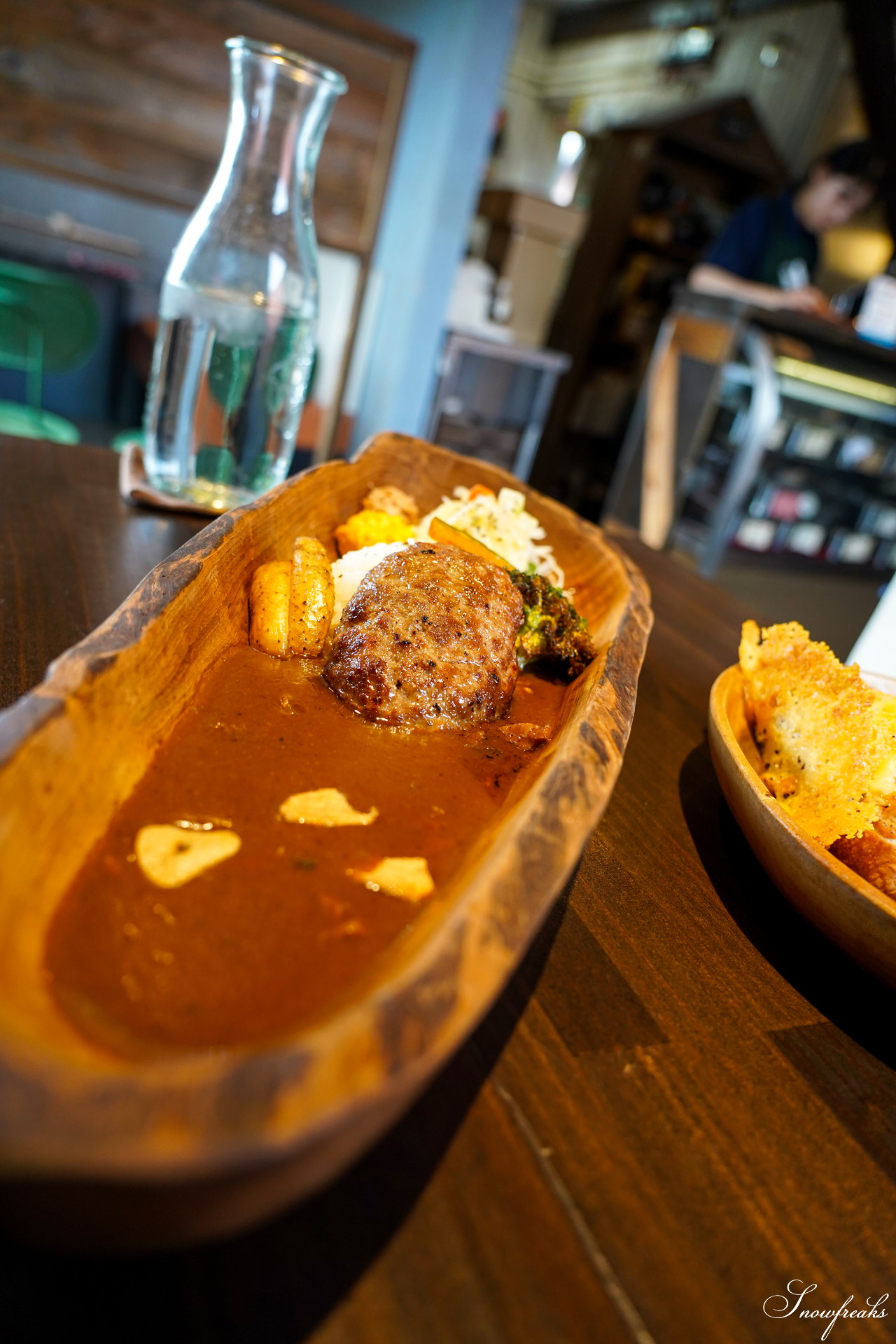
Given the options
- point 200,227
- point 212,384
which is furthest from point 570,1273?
point 200,227

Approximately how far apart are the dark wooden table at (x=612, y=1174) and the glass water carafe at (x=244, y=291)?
810 millimetres

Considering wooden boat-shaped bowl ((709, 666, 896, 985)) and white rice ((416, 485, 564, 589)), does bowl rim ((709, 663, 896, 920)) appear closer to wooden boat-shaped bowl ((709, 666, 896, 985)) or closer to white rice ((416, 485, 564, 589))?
wooden boat-shaped bowl ((709, 666, 896, 985))

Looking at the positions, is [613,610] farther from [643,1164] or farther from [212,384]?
[212,384]

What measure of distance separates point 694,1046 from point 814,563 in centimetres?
579

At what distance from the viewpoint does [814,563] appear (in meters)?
5.86

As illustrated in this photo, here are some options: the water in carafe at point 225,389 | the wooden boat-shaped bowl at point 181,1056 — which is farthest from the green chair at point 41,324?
the wooden boat-shaped bowl at point 181,1056

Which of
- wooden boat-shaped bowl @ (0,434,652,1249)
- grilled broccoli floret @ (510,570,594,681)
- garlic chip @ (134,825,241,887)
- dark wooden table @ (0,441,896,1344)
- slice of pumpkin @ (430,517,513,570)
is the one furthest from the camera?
slice of pumpkin @ (430,517,513,570)

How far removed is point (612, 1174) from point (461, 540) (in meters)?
1.02

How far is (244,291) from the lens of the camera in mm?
1623

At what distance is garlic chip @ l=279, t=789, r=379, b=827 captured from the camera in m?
0.71

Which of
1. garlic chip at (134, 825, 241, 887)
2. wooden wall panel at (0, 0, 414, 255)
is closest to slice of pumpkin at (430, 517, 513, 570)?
garlic chip at (134, 825, 241, 887)

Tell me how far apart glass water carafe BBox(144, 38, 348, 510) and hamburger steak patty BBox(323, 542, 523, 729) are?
2.61 ft

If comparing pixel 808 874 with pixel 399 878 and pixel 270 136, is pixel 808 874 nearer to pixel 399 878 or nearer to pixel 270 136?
pixel 399 878

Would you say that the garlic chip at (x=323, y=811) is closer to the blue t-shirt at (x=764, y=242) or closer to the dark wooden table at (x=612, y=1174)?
the dark wooden table at (x=612, y=1174)
